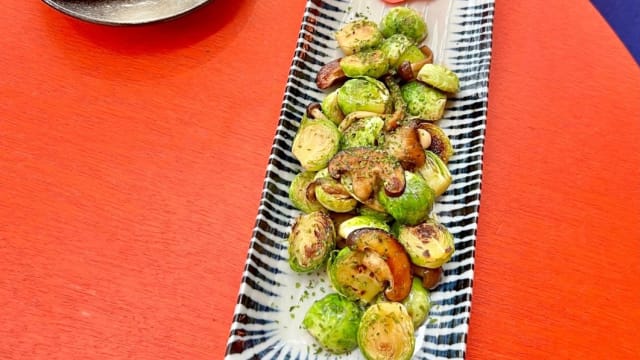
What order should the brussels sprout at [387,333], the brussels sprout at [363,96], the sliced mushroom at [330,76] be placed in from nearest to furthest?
1. the brussels sprout at [387,333]
2. the brussels sprout at [363,96]
3. the sliced mushroom at [330,76]

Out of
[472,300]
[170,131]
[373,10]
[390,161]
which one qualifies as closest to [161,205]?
[170,131]

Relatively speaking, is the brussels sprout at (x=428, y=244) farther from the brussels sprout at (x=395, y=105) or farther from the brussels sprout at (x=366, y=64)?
the brussels sprout at (x=366, y=64)

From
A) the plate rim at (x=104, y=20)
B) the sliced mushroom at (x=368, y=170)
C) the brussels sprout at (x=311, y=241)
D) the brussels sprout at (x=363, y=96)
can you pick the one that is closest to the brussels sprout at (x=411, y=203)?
the sliced mushroom at (x=368, y=170)

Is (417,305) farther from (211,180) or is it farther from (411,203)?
(211,180)

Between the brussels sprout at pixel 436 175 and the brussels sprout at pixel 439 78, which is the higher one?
the brussels sprout at pixel 439 78

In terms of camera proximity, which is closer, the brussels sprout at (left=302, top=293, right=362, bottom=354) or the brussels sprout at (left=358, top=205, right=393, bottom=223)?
the brussels sprout at (left=302, top=293, right=362, bottom=354)

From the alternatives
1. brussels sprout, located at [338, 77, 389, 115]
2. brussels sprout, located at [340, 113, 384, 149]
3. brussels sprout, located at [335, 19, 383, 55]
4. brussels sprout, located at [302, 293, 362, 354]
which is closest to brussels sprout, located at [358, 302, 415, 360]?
brussels sprout, located at [302, 293, 362, 354]

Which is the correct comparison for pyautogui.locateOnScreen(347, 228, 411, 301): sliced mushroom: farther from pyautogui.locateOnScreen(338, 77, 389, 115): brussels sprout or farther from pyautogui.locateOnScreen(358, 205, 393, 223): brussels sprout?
pyautogui.locateOnScreen(338, 77, 389, 115): brussels sprout
